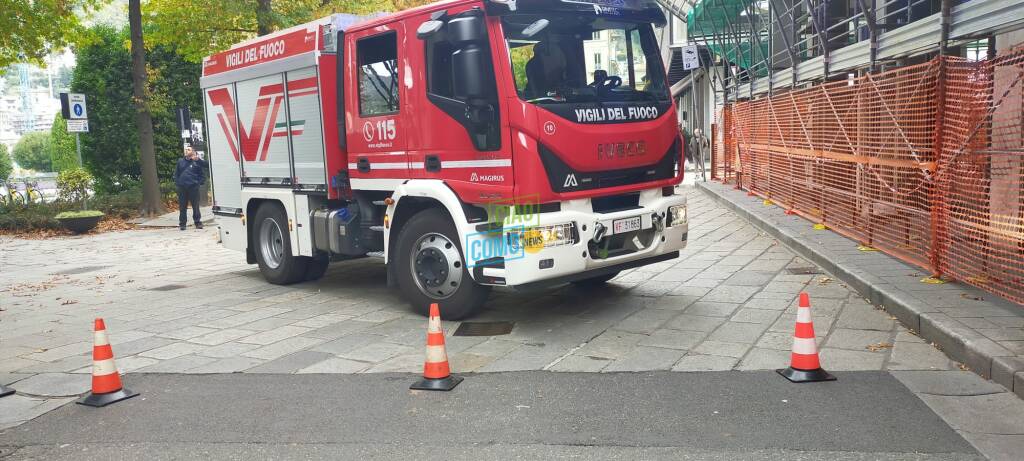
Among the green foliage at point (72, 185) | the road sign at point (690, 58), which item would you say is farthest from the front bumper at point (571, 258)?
the green foliage at point (72, 185)

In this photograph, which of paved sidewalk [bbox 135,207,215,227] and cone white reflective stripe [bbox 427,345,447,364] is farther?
paved sidewalk [bbox 135,207,215,227]

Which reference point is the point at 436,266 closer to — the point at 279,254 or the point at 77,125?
the point at 279,254

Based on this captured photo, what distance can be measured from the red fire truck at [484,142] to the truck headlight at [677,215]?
0.02 metres

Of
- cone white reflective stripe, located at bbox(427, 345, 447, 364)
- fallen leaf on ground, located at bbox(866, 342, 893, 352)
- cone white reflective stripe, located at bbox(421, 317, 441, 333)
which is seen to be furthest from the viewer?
fallen leaf on ground, located at bbox(866, 342, 893, 352)

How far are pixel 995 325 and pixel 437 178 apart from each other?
13.9ft

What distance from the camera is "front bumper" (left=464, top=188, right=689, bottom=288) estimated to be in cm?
631

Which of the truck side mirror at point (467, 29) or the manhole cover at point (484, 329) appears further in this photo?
the manhole cover at point (484, 329)

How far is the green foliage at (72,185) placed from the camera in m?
19.6

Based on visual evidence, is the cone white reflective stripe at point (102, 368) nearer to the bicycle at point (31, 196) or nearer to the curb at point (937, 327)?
the curb at point (937, 327)

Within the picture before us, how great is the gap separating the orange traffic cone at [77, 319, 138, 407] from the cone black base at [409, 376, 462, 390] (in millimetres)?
1839

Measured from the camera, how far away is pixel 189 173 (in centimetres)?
1730

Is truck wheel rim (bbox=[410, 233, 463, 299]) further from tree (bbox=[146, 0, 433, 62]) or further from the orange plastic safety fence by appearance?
tree (bbox=[146, 0, 433, 62])

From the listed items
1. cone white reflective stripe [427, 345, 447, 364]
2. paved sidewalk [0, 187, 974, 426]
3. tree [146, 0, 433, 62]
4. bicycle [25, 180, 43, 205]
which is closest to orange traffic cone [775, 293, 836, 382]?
paved sidewalk [0, 187, 974, 426]

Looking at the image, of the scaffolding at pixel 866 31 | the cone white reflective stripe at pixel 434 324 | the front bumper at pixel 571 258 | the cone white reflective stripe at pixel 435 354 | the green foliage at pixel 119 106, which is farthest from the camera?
the green foliage at pixel 119 106
